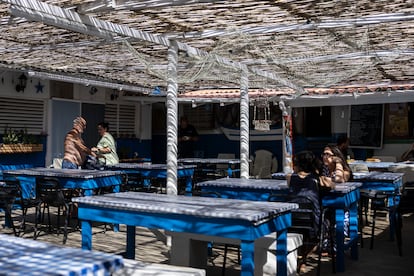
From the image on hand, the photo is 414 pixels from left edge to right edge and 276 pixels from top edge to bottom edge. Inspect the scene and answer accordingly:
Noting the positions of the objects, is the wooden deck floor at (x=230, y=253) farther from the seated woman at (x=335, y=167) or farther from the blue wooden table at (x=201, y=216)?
the blue wooden table at (x=201, y=216)

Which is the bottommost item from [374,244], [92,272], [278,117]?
[374,244]

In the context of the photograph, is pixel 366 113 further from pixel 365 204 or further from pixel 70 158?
pixel 70 158

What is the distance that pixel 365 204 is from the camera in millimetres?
8203

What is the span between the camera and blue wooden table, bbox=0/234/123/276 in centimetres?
230

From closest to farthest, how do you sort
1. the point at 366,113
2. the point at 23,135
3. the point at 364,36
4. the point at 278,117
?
the point at 364,36, the point at 23,135, the point at 366,113, the point at 278,117

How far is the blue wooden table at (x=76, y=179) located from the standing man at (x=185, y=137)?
7.29 meters

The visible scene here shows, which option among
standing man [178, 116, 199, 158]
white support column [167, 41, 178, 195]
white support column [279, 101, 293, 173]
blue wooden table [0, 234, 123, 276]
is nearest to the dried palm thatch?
white support column [167, 41, 178, 195]

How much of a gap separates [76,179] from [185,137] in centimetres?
795

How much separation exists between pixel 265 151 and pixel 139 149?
3806mm

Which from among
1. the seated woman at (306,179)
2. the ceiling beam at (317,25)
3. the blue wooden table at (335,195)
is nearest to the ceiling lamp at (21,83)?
the ceiling beam at (317,25)

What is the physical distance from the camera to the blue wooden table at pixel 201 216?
3959 mm

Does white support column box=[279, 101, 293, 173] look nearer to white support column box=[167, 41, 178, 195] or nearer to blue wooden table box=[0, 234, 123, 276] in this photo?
white support column box=[167, 41, 178, 195]

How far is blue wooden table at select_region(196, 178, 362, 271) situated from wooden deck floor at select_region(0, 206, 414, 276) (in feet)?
0.89

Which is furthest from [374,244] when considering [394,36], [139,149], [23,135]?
[139,149]
